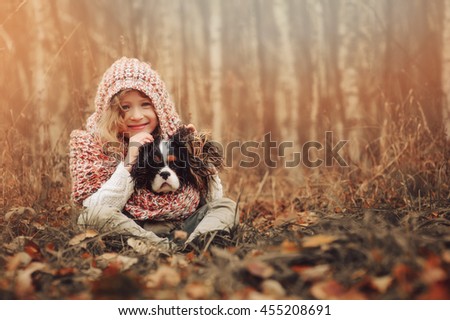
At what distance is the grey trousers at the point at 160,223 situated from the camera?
7.03 ft

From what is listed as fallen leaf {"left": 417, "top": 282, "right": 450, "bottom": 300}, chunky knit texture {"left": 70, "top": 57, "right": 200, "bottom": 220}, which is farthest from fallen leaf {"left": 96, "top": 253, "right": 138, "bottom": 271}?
fallen leaf {"left": 417, "top": 282, "right": 450, "bottom": 300}

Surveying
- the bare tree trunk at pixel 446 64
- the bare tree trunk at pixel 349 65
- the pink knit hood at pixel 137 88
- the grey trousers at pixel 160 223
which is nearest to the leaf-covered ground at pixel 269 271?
the grey trousers at pixel 160 223

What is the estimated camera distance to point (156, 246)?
6.70 ft

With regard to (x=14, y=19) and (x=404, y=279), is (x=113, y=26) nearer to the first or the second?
(x=14, y=19)

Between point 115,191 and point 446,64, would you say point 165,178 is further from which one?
point 446,64

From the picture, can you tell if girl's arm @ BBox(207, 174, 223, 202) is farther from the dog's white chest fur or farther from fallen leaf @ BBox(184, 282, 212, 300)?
fallen leaf @ BBox(184, 282, 212, 300)

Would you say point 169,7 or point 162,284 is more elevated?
point 169,7

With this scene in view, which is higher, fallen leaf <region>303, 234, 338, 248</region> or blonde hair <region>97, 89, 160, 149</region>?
blonde hair <region>97, 89, 160, 149</region>

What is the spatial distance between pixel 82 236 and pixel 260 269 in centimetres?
81

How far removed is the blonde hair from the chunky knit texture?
3cm

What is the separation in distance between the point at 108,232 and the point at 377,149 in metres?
2.11

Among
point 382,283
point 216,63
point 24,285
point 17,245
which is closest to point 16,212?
point 17,245

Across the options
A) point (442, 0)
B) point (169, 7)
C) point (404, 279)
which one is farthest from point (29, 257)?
point (442, 0)

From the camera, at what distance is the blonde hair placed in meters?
2.33
